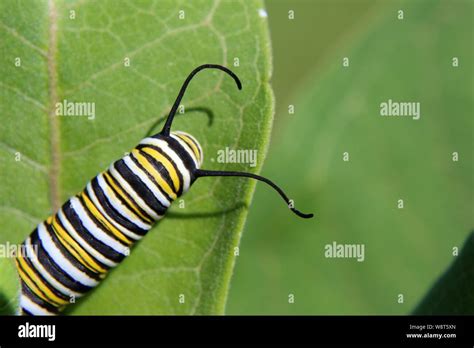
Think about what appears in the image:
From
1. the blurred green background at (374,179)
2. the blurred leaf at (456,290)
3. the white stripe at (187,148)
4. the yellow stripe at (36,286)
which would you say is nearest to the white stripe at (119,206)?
the white stripe at (187,148)

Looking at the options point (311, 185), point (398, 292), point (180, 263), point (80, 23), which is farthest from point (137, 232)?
point (398, 292)

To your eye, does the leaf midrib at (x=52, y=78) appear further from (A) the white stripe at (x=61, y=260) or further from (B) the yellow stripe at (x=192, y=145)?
(B) the yellow stripe at (x=192, y=145)

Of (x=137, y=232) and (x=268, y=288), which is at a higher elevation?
(x=137, y=232)

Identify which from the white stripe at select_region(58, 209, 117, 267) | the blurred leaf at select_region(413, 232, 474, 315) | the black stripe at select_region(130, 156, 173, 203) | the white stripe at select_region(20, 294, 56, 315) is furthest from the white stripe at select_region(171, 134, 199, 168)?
the blurred leaf at select_region(413, 232, 474, 315)

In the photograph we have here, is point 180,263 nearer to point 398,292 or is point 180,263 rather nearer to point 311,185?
point 311,185

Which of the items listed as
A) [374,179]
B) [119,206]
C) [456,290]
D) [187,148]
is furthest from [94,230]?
[374,179]

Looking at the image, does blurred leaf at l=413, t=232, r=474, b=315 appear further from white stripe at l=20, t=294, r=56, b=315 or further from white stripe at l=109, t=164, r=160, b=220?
white stripe at l=20, t=294, r=56, b=315
